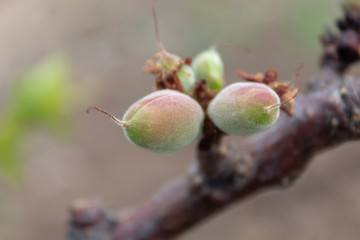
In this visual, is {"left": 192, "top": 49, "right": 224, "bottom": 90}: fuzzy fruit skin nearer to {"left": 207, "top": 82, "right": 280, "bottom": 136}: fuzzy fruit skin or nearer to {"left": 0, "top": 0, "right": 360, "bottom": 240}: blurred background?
{"left": 207, "top": 82, "right": 280, "bottom": 136}: fuzzy fruit skin

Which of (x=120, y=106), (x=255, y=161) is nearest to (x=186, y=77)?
(x=255, y=161)

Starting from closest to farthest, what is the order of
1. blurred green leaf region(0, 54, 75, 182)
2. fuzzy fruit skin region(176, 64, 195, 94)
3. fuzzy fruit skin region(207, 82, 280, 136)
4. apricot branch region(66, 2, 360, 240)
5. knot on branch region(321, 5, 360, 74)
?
fuzzy fruit skin region(207, 82, 280, 136) → fuzzy fruit skin region(176, 64, 195, 94) → apricot branch region(66, 2, 360, 240) → knot on branch region(321, 5, 360, 74) → blurred green leaf region(0, 54, 75, 182)

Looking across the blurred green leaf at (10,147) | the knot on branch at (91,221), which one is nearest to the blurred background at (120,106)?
the blurred green leaf at (10,147)

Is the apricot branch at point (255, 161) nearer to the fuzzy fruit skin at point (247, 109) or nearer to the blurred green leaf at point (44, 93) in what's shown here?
the fuzzy fruit skin at point (247, 109)

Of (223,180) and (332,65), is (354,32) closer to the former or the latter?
(332,65)

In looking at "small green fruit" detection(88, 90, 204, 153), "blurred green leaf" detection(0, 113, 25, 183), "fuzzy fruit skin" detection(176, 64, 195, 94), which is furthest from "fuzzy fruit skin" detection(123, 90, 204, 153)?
"blurred green leaf" detection(0, 113, 25, 183)

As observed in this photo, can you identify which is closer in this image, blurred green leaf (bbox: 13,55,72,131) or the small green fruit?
the small green fruit
